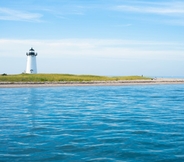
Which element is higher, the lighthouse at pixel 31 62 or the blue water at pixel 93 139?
the lighthouse at pixel 31 62

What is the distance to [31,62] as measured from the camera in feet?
360

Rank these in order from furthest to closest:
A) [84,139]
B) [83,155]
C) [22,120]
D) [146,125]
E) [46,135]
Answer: [22,120], [146,125], [46,135], [84,139], [83,155]

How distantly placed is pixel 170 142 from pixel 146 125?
5.69 metres

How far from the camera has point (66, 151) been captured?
14680 mm

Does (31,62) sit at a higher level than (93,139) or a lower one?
higher

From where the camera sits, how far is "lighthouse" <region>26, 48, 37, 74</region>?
109500mm

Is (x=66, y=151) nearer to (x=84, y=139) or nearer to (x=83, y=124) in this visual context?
(x=84, y=139)

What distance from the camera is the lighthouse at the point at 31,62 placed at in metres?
110

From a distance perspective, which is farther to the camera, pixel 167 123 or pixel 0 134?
pixel 167 123

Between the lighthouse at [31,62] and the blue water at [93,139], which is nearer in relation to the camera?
the blue water at [93,139]

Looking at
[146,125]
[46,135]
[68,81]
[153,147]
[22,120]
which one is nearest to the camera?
[153,147]

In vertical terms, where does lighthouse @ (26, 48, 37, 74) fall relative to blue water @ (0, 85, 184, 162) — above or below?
above

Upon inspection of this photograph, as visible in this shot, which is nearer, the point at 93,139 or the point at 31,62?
the point at 93,139

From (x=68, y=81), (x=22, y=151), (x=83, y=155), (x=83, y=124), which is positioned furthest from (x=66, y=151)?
(x=68, y=81)
